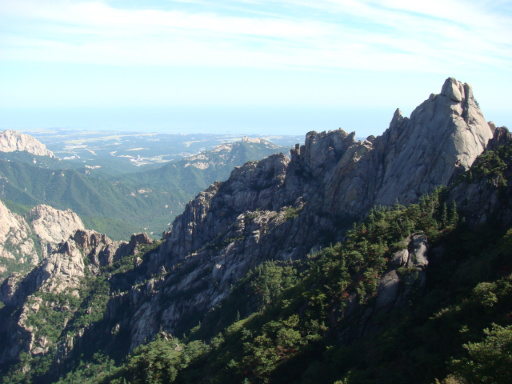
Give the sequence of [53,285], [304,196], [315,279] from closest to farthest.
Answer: [315,279], [304,196], [53,285]

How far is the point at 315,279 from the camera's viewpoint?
1844 inches

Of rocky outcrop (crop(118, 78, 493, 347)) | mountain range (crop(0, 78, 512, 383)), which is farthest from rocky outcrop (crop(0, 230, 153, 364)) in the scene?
rocky outcrop (crop(118, 78, 493, 347))

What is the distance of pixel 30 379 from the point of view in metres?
92.1

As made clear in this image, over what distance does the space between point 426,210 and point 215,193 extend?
246ft

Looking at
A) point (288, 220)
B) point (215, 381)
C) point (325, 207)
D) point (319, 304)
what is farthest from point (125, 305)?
point (319, 304)

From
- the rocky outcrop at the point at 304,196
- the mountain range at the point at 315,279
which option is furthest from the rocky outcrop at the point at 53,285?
the rocky outcrop at the point at 304,196

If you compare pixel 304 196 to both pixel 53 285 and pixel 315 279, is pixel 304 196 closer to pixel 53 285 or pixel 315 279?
pixel 315 279

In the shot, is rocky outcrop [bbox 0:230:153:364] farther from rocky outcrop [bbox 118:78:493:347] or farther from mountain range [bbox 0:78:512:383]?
rocky outcrop [bbox 118:78:493:347]

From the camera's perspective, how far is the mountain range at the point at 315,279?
31922 mm

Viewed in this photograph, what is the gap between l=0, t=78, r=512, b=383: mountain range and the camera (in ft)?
105

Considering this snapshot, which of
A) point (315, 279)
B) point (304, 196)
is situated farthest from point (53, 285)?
point (315, 279)

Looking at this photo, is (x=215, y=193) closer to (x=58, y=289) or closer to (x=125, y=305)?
(x=125, y=305)

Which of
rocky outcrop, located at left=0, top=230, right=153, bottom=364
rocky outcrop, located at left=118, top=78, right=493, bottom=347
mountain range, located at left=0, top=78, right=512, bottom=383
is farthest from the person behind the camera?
rocky outcrop, located at left=0, top=230, right=153, bottom=364

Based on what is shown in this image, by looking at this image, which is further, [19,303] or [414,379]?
[19,303]
